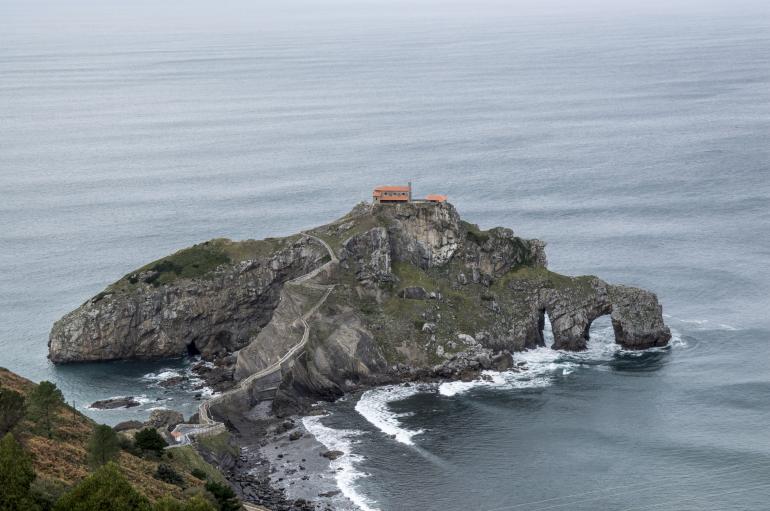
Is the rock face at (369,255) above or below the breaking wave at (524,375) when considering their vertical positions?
above

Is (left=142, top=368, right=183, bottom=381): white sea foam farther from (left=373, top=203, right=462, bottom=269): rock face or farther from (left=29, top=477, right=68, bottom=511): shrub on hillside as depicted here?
(left=29, top=477, right=68, bottom=511): shrub on hillside

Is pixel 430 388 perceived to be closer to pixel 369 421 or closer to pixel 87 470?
pixel 369 421

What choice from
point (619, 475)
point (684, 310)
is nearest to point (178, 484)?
point (619, 475)

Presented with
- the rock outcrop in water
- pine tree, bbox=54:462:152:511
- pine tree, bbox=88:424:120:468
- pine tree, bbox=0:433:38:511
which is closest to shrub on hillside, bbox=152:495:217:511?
pine tree, bbox=54:462:152:511

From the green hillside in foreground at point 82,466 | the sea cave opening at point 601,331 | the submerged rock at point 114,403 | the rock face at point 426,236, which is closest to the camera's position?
the green hillside in foreground at point 82,466

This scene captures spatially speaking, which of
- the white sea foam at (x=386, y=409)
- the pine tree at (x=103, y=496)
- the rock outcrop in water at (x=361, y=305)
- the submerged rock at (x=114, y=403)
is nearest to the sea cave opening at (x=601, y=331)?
the rock outcrop in water at (x=361, y=305)

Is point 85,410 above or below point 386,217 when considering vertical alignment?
below

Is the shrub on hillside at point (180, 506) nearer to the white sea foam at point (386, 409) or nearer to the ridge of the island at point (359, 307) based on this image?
the white sea foam at point (386, 409)
